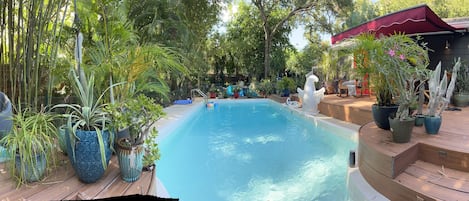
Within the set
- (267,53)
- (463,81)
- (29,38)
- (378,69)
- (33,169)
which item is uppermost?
(267,53)

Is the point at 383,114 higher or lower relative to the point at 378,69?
lower

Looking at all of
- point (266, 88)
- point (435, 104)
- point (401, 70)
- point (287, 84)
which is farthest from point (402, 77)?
Answer: point (266, 88)

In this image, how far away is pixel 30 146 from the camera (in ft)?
7.24

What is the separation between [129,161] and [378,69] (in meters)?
3.29

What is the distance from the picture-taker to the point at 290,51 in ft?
61.6

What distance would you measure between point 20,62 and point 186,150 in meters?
3.44

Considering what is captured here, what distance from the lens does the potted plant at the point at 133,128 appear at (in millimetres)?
2463

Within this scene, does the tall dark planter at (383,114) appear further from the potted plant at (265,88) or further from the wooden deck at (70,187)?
the potted plant at (265,88)

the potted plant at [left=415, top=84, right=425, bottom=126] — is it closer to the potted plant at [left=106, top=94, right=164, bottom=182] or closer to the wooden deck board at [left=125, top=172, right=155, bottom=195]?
the potted plant at [left=106, top=94, right=164, bottom=182]

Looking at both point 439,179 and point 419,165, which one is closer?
point 439,179

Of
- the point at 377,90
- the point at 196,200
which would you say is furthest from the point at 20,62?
the point at 377,90

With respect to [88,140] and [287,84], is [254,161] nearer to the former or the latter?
[88,140]

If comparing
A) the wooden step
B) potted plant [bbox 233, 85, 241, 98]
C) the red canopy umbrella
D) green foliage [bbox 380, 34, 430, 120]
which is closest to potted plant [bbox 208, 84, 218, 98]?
potted plant [bbox 233, 85, 241, 98]

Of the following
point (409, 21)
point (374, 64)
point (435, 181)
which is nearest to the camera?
point (435, 181)
